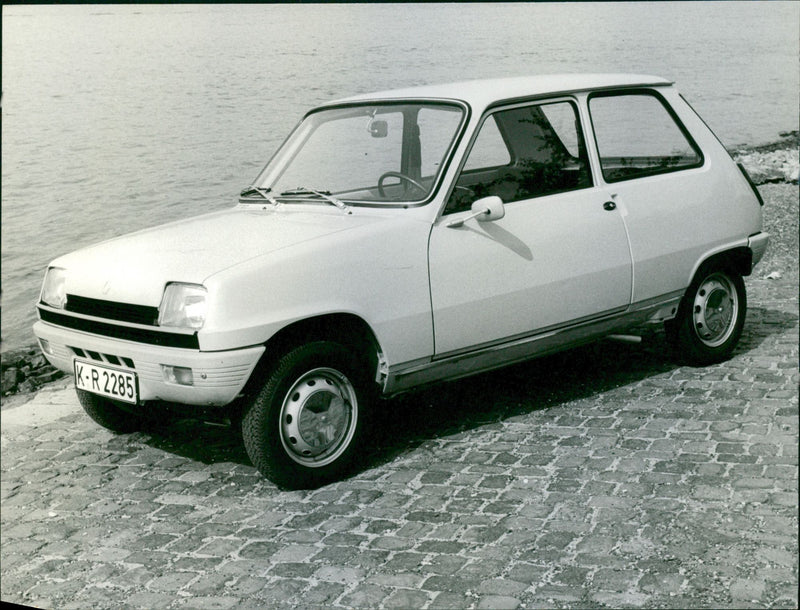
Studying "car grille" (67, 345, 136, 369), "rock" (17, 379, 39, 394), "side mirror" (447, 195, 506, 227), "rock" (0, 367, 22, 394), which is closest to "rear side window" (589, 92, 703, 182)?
"side mirror" (447, 195, 506, 227)

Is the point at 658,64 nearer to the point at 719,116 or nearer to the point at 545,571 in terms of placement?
the point at 719,116

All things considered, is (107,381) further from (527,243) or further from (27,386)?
(27,386)

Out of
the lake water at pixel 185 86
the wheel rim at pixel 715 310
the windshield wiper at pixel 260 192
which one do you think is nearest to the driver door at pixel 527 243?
the wheel rim at pixel 715 310

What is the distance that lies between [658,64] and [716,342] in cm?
1301

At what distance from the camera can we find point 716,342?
21.9 feet

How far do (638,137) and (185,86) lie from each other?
8332mm

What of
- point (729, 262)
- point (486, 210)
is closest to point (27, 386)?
point (486, 210)

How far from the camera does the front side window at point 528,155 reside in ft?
18.1

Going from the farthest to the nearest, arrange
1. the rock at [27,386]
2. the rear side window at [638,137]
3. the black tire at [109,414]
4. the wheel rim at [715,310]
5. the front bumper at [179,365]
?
1. the rock at [27,386]
2. the wheel rim at [715,310]
3. the rear side window at [638,137]
4. the black tire at [109,414]
5. the front bumper at [179,365]

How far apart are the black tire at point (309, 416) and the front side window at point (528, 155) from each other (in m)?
1.31

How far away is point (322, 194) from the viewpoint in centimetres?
557

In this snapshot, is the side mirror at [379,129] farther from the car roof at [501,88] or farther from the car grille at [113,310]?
the car grille at [113,310]

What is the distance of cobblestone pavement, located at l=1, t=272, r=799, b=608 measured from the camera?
148 inches

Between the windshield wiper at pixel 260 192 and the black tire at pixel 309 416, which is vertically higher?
the windshield wiper at pixel 260 192
